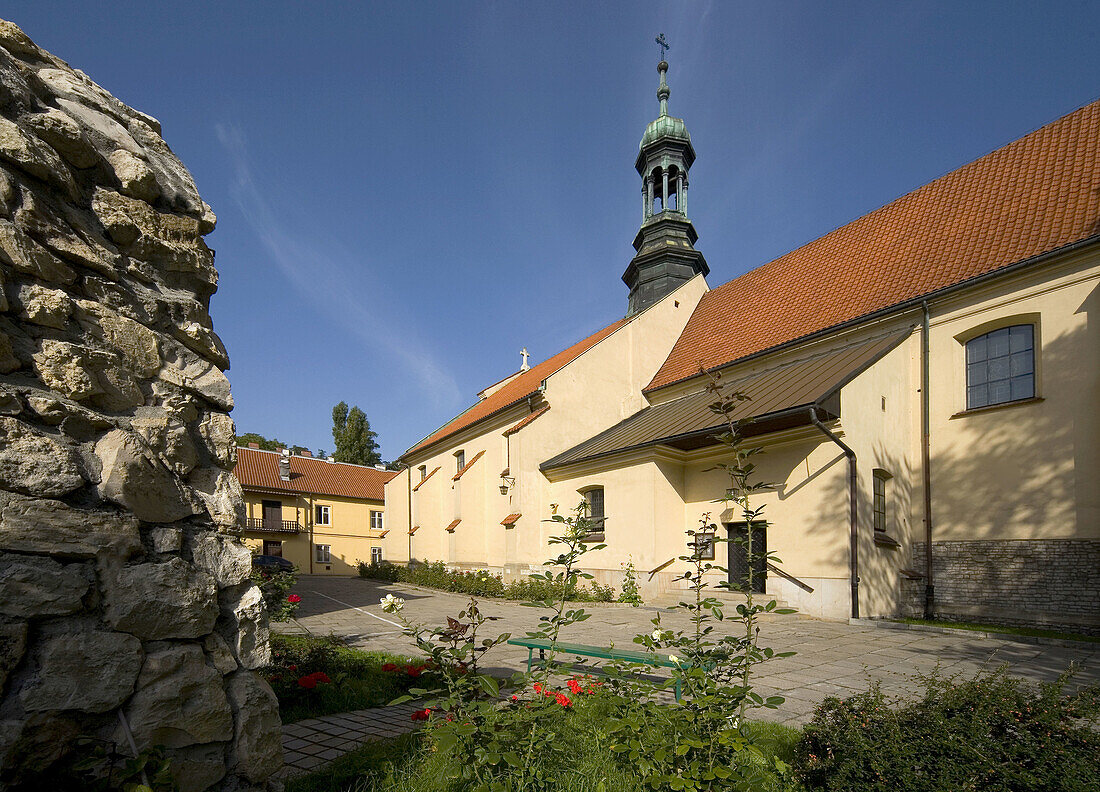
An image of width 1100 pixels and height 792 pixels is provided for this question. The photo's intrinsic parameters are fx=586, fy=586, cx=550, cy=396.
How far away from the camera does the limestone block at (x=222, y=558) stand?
2.32 m

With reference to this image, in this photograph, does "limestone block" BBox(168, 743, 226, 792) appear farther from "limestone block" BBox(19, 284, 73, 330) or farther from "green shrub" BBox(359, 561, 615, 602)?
"green shrub" BBox(359, 561, 615, 602)

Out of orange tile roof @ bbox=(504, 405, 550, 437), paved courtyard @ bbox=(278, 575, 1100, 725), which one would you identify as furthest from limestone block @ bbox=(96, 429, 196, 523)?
orange tile roof @ bbox=(504, 405, 550, 437)

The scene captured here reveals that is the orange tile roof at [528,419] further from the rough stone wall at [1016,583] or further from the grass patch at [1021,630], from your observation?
the grass patch at [1021,630]

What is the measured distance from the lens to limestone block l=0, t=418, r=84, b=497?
1.80 meters

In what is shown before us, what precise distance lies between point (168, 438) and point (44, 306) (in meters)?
0.61

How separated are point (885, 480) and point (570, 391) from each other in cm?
903

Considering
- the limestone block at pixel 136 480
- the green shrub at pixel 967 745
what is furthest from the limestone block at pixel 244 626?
the green shrub at pixel 967 745

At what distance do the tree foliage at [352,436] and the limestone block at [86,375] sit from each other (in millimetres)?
47056

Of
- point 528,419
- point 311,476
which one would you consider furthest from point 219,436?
point 311,476

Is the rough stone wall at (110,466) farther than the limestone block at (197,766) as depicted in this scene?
No

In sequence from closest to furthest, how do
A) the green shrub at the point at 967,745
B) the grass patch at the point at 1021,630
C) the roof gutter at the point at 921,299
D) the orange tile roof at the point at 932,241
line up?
the green shrub at the point at 967,745, the grass patch at the point at 1021,630, the roof gutter at the point at 921,299, the orange tile roof at the point at 932,241

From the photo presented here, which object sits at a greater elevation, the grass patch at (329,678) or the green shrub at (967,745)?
the green shrub at (967,745)

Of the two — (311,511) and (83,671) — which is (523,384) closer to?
(311,511)

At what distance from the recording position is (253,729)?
2.31m
